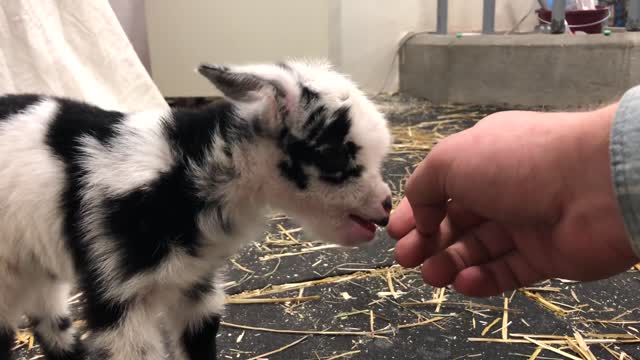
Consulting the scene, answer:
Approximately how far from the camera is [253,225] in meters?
1.42

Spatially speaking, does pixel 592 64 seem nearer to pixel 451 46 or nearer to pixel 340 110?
pixel 451 46

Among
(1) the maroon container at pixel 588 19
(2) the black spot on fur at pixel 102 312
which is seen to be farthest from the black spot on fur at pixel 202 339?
(1) the maroon container at pixel 588 19

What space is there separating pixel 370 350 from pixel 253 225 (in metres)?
0.54

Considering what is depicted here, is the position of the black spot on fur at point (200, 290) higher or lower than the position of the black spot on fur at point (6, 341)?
higher

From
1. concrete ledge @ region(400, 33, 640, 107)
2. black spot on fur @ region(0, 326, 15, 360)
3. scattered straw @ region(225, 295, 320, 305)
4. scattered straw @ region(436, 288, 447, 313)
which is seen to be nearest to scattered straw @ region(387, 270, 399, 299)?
scattered straw @ region(436, 288, 447, 313)

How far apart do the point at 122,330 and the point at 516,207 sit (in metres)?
0.85

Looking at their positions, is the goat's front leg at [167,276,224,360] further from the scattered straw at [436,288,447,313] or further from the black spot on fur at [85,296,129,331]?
the scattered straw at [436,288,447,313]

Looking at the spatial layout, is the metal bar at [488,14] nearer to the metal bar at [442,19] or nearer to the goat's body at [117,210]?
the metal bar at [442,19]

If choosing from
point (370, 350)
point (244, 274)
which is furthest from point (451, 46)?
point (370, 350)

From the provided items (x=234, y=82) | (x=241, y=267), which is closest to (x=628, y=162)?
(x=234, y=82)

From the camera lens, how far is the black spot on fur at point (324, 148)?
1.30 m

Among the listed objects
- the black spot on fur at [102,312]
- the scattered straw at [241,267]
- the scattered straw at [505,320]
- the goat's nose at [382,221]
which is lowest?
the scattered straw at [241,267]

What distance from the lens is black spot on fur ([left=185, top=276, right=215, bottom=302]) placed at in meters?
1.47

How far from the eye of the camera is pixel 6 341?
5.05ft
